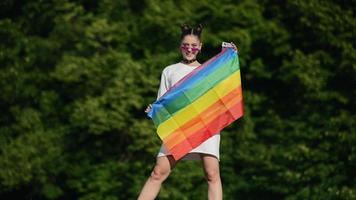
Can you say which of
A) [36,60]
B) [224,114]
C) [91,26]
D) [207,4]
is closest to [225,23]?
[207,4]

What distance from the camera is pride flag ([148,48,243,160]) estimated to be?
7734 millimetres

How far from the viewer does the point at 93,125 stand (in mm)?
20312

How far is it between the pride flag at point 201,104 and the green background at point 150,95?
11.1m

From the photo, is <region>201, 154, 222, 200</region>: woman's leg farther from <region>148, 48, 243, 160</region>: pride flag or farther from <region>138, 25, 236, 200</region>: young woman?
<region>148, 48, 243, 160</region>: pride flag

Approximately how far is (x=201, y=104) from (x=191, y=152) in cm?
44

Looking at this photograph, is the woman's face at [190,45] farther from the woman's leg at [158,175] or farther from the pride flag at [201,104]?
the woman's leg at [158,175]

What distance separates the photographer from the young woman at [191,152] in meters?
7.69

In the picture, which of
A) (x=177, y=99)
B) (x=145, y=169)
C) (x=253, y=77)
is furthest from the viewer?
(x=253, y=77)

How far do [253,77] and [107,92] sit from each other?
13.6 ft

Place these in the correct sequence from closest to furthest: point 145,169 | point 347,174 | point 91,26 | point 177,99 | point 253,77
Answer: point 177,99, point 347,174, point 145,169, point 91,26, point 253,77

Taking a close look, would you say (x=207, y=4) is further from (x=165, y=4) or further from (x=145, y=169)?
(x=145, y=169)

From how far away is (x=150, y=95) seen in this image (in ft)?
69.2

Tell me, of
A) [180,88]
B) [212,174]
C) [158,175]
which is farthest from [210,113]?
[158,175]

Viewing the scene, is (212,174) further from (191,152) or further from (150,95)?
(150,95)
